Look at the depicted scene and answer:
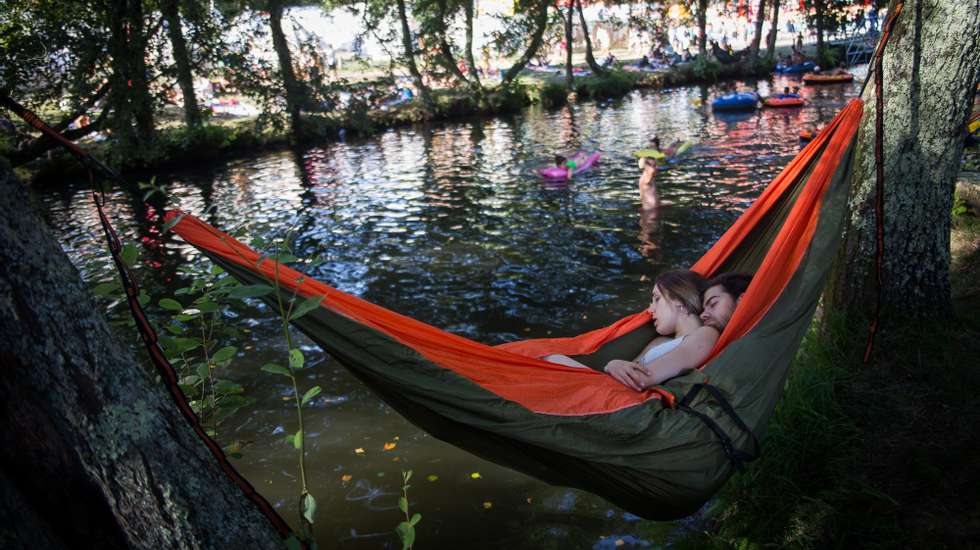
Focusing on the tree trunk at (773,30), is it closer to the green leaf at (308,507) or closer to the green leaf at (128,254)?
the green leaf at (128,254)

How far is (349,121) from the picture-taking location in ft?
31.3

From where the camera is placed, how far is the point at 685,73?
24.5m

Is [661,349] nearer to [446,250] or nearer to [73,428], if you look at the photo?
[73,428]

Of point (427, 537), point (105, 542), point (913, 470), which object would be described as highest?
point (105, 542)

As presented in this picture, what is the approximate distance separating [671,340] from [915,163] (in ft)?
4.05

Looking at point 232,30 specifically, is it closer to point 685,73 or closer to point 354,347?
point 354,347

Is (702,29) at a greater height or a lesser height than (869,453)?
greater

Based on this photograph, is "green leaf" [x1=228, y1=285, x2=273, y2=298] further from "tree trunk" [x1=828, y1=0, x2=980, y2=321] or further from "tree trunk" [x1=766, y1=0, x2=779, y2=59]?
"tree trunk" [x1=766, y1=0, x2=779, y2=59]

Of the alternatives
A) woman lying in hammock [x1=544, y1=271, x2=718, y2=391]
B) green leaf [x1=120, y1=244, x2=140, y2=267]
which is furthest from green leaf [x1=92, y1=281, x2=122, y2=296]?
woman lying in hammock [x1=544, y1=271, x2=718, y2=391]

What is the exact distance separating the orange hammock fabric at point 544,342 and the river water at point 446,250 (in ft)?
1.13

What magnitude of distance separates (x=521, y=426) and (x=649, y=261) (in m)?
4.39

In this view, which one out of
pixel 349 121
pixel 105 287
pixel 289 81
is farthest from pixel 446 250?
pixel 105 287

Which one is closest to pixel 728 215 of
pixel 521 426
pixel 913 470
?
pixel 913 470

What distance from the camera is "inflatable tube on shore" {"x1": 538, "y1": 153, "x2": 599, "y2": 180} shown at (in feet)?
32.6
